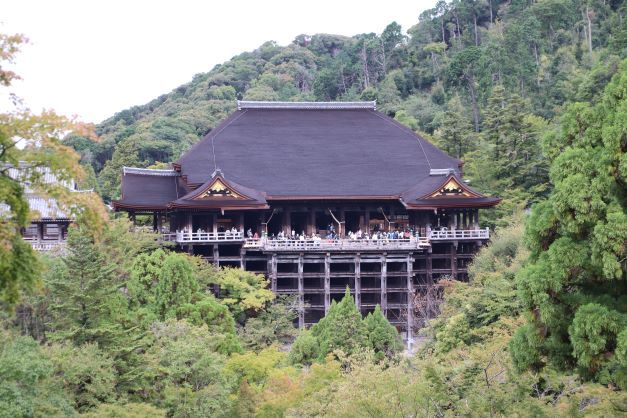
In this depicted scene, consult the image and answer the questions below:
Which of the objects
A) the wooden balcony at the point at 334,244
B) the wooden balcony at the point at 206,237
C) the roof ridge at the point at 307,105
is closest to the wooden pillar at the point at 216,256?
the wooden balcony at the point at 206,237

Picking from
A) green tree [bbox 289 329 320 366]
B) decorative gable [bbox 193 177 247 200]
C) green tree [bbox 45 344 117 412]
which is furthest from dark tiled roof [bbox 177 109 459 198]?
green tree [bbox 45 344 117 412]

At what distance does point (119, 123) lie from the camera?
91.6 m

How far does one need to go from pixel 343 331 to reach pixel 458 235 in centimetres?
1309

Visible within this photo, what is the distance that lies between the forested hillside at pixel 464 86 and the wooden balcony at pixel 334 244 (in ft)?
21.6

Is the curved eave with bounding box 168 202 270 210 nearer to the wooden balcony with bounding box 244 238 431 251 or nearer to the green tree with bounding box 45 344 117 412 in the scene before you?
the wooden balcony with bounding box 244 238 431 251

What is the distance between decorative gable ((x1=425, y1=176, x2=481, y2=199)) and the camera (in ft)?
124

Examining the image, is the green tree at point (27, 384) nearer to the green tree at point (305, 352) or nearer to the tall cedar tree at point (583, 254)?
the tall cedar tree at point (583, 254)

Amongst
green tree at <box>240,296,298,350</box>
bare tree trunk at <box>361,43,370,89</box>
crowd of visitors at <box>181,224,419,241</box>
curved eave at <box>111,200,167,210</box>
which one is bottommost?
green tree at <box>240,296,298,350</box>

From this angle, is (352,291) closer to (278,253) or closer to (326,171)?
(278,253)

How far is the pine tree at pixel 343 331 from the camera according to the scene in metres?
25.6

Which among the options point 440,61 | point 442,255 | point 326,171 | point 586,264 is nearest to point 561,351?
point 586,264

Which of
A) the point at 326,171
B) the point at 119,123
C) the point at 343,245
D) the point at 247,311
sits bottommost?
the point at 247,311

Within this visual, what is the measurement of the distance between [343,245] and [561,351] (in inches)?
897

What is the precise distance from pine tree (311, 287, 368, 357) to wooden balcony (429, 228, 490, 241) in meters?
11.5
